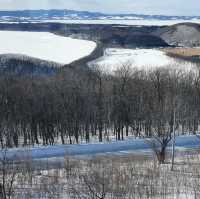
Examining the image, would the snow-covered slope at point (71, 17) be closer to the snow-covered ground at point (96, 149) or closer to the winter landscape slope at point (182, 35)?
the winter landscape slope at point (182, 35)

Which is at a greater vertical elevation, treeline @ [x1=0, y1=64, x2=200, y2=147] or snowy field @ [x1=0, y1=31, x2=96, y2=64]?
treeline @ [x1=0, y1=64, x2=200, y2=147]

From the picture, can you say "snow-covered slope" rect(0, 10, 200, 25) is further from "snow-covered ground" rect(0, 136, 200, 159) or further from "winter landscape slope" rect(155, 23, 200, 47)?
"snow-covered ground" rect(0, 136, 200, 159)

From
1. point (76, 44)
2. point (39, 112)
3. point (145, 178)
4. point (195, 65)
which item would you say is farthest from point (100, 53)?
point (145, 178)

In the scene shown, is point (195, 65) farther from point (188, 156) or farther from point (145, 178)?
point (145, 178)

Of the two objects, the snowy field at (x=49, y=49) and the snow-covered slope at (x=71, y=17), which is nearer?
the snowy field at (x=49, y=49)

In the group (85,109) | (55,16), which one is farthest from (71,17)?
(85,109)

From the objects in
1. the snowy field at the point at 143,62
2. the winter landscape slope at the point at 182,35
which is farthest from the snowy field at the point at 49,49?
the winter landscape slope at the point at 182,35

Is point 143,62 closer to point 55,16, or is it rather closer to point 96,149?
point 96,149

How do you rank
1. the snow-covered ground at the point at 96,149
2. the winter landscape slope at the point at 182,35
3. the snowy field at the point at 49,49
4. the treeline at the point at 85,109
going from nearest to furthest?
the snow-covered ground at the point at 96,149 → the treeline at the point at 85,109 → the snowy field at the point at 49,49 → the winter landscape slope at the point at 182,35

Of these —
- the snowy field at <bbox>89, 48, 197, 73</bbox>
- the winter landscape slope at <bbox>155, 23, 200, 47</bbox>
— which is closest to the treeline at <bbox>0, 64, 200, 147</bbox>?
the snowy field at <bbox>89, 48, 197, 73</bbox>
